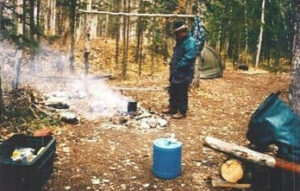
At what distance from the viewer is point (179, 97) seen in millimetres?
9844

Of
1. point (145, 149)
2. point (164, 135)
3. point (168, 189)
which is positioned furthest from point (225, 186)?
point (164, 135)

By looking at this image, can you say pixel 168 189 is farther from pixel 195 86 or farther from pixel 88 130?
pixel 195 86

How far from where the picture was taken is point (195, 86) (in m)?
13.7

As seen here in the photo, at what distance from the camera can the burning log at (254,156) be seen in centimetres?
568

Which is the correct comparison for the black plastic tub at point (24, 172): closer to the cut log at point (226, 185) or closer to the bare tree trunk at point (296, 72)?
the cut log at point (226, 185)

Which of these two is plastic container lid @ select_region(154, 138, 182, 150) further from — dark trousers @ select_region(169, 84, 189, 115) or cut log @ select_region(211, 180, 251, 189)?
dark trousers @ select_region(169, 84, 189, 115)

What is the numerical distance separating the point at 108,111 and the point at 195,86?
4.57 metres

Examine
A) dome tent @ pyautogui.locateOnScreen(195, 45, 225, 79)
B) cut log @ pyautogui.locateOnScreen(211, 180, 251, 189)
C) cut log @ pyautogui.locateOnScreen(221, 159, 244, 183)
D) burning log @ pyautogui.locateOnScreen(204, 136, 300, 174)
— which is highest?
dome tent @ pyautogui.locateOnScreen(195, 45, 225, 79)

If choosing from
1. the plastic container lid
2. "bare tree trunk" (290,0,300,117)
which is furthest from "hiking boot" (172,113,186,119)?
the plastic container lid

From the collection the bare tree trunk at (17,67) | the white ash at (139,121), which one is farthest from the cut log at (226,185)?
the bare tree trunk at (17,67)

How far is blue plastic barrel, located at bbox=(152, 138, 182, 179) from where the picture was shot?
6.33 meters

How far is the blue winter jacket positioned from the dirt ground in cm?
114

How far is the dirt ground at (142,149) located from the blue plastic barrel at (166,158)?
0.14 metres

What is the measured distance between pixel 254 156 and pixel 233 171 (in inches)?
18.7
